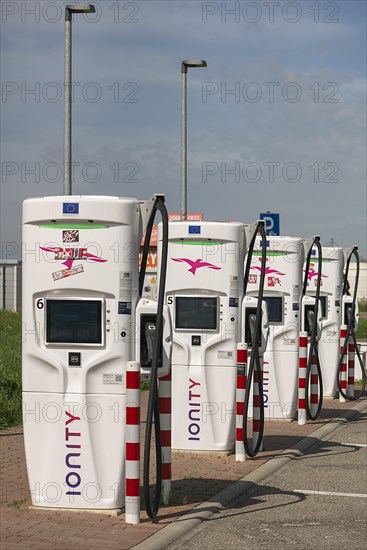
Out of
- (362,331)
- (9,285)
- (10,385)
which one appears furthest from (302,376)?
(9,285)

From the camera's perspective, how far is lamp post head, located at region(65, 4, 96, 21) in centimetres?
1734

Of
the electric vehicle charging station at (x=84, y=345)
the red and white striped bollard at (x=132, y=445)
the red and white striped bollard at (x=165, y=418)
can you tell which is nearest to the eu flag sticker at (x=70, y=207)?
the electric vehicle charging station at (x=84, y=345)

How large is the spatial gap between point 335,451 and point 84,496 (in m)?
5.27

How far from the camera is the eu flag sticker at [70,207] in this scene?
909 cm

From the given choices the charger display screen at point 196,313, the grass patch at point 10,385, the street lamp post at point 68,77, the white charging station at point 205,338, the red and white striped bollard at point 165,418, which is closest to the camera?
the red and white striped bollard at point 165,418

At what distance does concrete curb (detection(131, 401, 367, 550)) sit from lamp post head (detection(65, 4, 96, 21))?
738 cm

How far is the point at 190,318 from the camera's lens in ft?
42.8

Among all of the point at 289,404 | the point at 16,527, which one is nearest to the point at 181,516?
the point at 16,527

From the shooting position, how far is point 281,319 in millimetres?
16672

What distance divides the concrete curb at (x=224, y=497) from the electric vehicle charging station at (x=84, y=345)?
2.20ft

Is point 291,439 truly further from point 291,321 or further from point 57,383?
point 57,383

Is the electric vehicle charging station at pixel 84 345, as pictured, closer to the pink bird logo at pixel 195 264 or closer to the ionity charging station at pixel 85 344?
the ionity charging station at pixel 85 344

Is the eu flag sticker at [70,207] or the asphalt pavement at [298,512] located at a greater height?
the eu flag sticker at [70,207]

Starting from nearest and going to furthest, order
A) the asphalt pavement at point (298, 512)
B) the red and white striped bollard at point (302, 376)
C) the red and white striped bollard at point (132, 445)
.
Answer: the asphalt pavement at point (298, 512), the red and white striped bollard at point (132, 445), the red and white striped bollard at point (302, 376)
